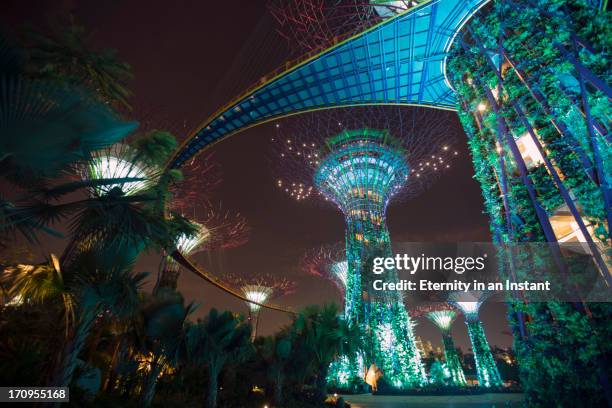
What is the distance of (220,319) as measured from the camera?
11172mm

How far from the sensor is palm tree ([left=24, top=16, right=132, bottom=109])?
28.3 feet

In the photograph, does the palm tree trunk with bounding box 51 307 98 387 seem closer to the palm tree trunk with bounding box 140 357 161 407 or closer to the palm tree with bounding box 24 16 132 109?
the palm tree trunk with bounding box 140 357 161 407

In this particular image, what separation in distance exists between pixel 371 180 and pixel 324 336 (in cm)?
1431

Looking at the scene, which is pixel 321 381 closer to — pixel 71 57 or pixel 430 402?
pixel 430 402

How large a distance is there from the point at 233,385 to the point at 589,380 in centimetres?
1341

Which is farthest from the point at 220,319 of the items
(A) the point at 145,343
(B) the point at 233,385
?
(B) the point at 233,385

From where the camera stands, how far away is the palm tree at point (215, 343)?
33.3 feet

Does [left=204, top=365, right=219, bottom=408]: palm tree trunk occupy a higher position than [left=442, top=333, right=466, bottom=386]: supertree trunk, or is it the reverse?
[left=442, top=333, right=466, bottom=386]: supertree trunk

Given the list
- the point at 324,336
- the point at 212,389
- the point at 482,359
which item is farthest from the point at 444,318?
the point at 212,389

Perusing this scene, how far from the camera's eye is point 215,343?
10.6 m

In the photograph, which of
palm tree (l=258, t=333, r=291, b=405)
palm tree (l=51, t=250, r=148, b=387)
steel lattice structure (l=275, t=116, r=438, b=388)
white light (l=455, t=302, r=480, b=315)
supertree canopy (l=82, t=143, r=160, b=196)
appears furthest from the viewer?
white light (l=455, t=302, r=480, b=315)

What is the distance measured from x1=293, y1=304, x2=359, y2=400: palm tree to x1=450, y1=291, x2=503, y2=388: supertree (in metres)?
20.6

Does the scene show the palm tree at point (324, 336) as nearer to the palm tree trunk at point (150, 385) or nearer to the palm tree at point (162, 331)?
the palm tree at point (162, 331)

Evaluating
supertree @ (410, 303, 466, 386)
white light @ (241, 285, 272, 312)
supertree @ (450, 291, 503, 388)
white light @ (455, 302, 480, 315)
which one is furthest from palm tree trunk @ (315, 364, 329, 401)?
supertree @ (410, 303, 466, 386)
